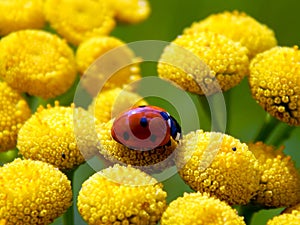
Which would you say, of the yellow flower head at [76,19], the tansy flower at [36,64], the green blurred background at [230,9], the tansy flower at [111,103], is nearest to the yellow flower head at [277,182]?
the tansy flower at [111,103]

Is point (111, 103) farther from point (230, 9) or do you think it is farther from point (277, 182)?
point (230, 9)

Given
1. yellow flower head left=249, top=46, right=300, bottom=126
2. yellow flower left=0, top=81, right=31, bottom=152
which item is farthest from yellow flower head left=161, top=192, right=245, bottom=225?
yellow flower left=0, top=81, right=31, bottom=152

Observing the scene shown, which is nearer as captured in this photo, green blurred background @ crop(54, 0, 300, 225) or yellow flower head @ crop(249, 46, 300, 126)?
yellow flower head @ crop(249, 46, 300, 126)

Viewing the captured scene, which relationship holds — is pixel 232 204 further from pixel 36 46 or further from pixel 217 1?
pixel 217 1

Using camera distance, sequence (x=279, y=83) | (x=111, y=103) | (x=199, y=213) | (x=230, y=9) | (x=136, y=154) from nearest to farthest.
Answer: (x=199, y=213) < (x=136, y=154) < (x=279, y=83) < (x=111, y=103) < (x=230, y=9)

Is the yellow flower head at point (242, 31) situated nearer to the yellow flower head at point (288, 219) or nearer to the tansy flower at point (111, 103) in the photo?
the tansy flower at point (111, 103)

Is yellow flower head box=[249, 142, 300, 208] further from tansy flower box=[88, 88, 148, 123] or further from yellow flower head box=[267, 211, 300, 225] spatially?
tansy flower box=[88, 88, 148, 123]

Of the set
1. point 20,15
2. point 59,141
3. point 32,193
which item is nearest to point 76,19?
point 20,15
